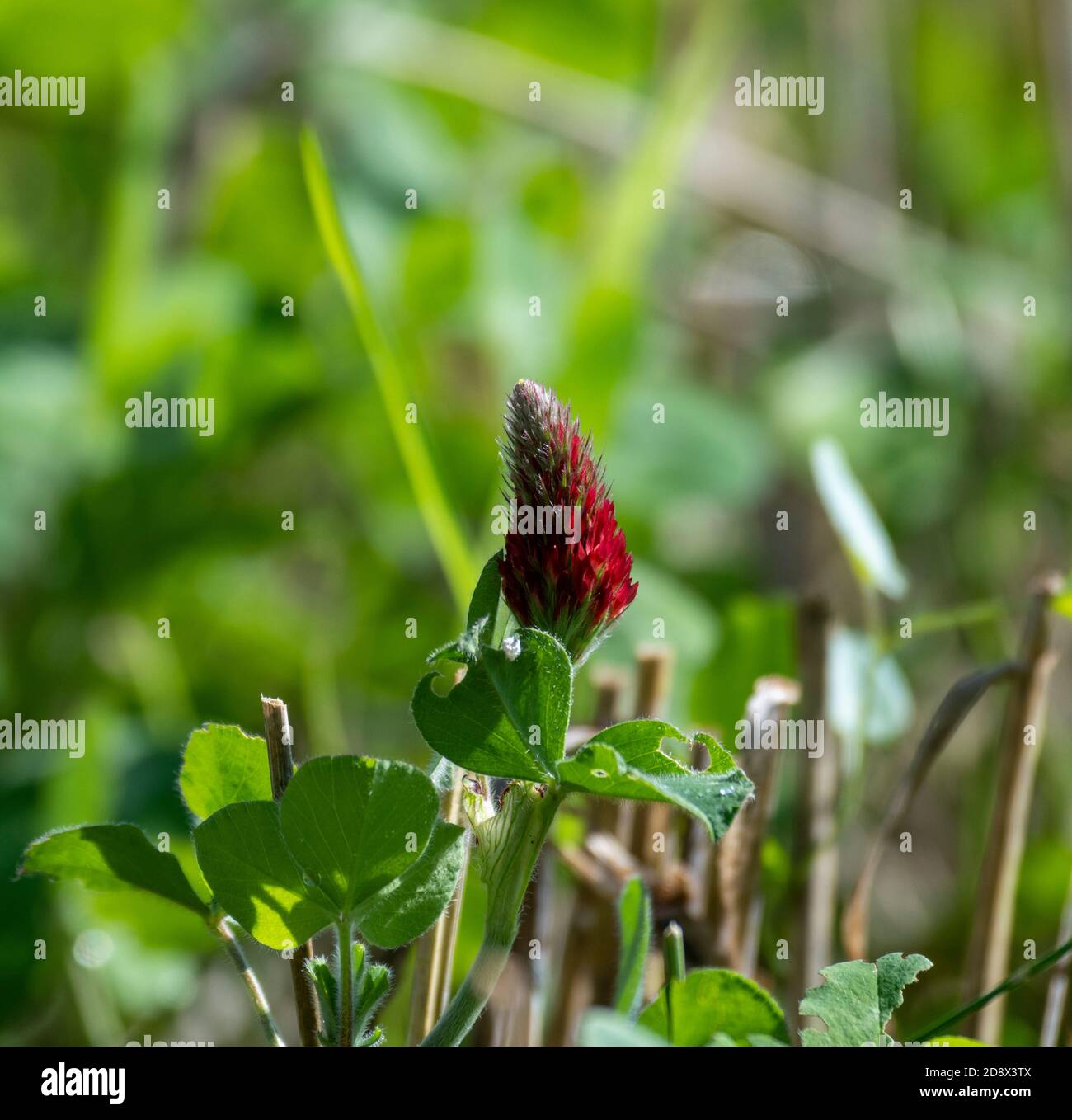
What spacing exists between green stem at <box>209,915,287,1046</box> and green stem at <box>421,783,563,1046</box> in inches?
1.5

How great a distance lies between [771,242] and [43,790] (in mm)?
1010

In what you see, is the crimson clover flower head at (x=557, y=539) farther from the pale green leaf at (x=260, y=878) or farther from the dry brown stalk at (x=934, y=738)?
the dry brown stalk at (x=934, y=738)

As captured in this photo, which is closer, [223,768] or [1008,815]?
[223,768]

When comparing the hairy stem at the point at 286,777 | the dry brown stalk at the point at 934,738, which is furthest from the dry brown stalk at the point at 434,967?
the dry brown stalk at the point at 934,738

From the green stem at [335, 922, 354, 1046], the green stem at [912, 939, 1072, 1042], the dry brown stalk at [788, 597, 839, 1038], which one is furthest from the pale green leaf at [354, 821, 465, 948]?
the dry brown stalk at [788, 597, 839, 1038]

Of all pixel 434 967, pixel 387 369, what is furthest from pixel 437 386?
pixel 434 967

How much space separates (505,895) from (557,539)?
0.08 meters

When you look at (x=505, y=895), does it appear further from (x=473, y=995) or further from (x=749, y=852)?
(x=749, y=852)

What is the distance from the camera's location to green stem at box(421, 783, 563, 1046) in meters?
0.29

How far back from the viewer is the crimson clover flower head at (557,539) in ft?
0.98

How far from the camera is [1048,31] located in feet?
4.49

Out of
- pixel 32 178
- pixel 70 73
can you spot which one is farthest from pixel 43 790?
pixel 32 178

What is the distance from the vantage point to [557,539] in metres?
0.30
